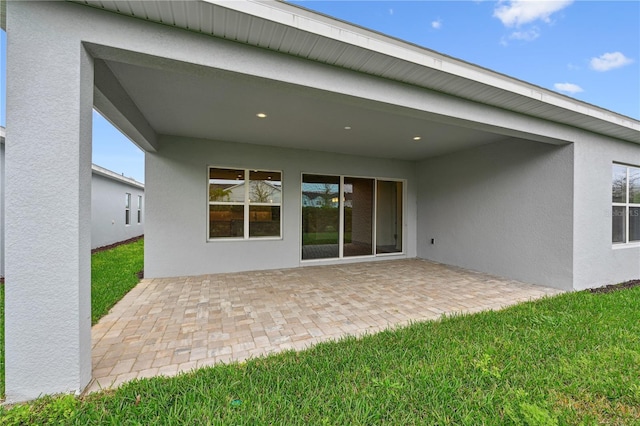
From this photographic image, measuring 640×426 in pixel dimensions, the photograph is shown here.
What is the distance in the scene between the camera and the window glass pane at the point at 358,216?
7117 millimetres

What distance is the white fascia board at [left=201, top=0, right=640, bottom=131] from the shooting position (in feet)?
7.03

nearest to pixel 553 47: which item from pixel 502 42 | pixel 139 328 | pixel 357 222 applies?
pixel 502 42

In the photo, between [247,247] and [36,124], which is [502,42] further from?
[36,124]

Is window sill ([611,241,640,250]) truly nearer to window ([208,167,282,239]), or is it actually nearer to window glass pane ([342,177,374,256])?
window glass pane ([342,177,374,256])

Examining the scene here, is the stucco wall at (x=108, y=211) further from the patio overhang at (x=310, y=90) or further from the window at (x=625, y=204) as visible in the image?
the window at (x=625, y=204)

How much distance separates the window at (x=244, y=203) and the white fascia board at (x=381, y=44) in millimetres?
4075

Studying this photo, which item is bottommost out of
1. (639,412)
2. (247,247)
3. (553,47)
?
(639,412)

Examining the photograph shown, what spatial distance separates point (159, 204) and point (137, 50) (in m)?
3.86

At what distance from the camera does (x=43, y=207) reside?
1825mm

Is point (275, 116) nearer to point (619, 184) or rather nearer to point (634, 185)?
point (619, 184)

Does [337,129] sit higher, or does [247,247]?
[337,129]

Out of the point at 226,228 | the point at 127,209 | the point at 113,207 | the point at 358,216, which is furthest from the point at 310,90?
the point at 127,209

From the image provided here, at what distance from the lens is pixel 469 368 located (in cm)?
224

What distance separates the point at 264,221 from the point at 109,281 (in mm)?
3080
